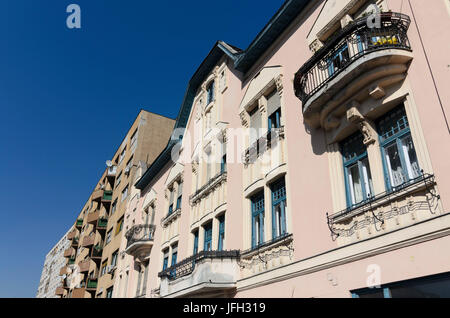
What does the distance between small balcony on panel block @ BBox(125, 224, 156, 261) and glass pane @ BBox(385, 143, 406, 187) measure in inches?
650

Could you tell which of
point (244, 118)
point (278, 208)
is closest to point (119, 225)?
point (244, 118)

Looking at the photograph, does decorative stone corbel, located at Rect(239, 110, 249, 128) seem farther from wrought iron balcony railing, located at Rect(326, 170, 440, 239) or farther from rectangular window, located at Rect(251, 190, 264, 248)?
wrought iron balcony railing, located at Rect(326, 170, 440, 239)

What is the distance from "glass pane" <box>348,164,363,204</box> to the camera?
8594mm

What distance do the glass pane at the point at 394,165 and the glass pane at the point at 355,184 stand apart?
938 mm

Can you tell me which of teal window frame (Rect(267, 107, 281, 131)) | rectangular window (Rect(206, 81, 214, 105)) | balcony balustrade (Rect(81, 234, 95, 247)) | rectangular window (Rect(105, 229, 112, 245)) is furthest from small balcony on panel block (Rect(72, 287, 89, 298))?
teal window frame (Rect(267, 107, 281, 131))

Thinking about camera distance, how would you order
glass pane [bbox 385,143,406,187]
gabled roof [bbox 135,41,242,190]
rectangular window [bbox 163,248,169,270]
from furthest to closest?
1. rectangular window [bbox 163,248,169,270]
2. gabled roof [bbox 135,41,242,190]
3. glass pane [bbox 385,143,406,187]

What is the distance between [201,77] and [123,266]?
15.3m

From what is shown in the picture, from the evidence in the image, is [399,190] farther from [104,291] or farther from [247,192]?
[104,291]

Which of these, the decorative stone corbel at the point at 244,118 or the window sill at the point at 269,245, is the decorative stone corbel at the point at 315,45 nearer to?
the decorative stone corbel at the point at 244,118

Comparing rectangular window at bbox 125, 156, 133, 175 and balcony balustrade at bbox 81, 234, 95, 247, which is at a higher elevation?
rectangular window at bbox 125, 156, 133, 175

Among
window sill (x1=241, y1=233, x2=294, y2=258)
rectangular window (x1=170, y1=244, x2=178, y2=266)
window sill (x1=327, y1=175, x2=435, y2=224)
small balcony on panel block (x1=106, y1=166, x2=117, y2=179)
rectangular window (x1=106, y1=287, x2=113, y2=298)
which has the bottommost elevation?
window sill (x1=241, y1=233, x2=294, y2=258)

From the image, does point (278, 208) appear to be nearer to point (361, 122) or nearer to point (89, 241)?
point (361, 122)

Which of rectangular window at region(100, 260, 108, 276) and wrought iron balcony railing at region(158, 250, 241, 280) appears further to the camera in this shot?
rectangular window at region(100, 260, 108, 276)

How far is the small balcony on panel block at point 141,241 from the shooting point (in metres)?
21.6
